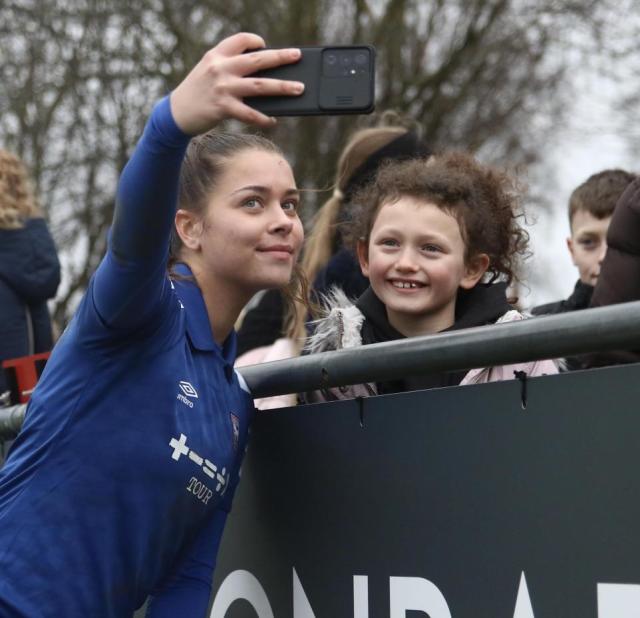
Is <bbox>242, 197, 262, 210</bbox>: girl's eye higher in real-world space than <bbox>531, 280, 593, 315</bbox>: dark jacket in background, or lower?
higher

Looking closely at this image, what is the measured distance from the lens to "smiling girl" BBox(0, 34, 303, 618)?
238 cm

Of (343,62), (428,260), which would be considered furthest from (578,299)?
(343,62)

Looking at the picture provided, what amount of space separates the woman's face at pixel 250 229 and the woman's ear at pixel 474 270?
69 cm

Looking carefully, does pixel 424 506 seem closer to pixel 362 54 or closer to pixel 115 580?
pixel 115 580

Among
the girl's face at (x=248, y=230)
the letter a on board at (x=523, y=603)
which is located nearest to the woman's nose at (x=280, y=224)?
the girl's face at (x=248, y=230)

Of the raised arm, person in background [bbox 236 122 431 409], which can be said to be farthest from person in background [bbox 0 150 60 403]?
the raised arm

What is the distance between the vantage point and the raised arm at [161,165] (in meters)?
2.23

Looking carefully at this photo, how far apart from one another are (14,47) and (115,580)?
42.9ft

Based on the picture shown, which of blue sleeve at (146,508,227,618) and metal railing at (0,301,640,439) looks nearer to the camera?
metal railing at (0,301,640,439)

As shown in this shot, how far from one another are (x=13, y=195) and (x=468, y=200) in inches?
97.1

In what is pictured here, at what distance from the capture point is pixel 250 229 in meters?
2.91

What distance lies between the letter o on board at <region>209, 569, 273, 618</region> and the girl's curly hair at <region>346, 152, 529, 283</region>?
1040 mm

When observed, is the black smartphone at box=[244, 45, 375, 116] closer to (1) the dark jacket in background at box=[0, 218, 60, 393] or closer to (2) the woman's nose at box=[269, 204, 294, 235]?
(2) the woman's nose at box=[269, 204, 294, 235]

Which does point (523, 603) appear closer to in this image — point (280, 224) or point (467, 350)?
point (467, 350)
